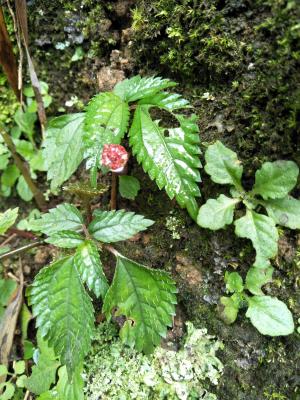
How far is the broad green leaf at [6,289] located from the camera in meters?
1.90

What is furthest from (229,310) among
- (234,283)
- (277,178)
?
(277,178)

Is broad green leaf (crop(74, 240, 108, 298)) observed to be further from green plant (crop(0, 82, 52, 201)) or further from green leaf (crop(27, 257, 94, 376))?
green plant (crop(0, 82, 52, 201))

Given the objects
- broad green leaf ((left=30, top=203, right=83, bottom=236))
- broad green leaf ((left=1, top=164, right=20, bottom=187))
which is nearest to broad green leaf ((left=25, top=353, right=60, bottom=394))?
broad green leaf ((left=30, top=203, right=83, bottom=236))

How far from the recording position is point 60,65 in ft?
6.58

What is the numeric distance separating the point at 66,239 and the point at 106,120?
1.61ft

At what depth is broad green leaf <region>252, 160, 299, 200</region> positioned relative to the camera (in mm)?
1466

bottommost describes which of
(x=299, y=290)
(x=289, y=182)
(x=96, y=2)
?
(x=299, y=290)

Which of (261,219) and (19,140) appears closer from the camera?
(261,219)

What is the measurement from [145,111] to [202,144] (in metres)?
0.27

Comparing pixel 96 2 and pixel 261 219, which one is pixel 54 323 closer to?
pixel 261 219

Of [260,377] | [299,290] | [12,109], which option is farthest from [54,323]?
[12,109]

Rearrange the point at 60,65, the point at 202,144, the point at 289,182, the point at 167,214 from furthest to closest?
the point at 60,65, the point at 167,214, the point at 202,144, the point at 289,182

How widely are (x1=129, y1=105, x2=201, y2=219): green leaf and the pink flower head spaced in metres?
0.07

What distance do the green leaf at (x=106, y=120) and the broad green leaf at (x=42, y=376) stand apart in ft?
3.17
